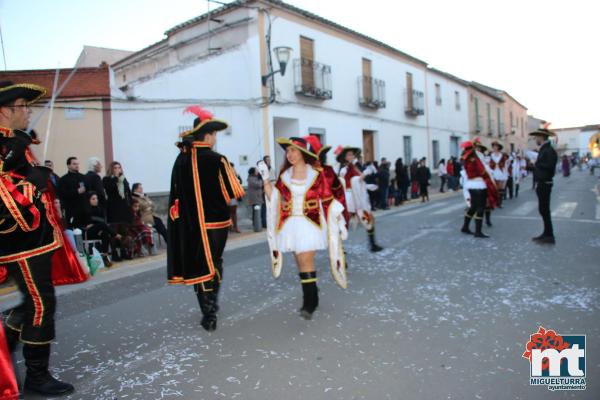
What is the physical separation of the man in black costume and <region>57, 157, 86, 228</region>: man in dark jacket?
4293 mm

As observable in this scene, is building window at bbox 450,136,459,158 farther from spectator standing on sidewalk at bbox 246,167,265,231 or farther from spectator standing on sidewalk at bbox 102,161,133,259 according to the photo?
spectator standing on sidewalk at bbox 102,161,133,259

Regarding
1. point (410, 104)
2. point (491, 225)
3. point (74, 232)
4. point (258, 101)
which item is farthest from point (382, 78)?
point (74, 232)

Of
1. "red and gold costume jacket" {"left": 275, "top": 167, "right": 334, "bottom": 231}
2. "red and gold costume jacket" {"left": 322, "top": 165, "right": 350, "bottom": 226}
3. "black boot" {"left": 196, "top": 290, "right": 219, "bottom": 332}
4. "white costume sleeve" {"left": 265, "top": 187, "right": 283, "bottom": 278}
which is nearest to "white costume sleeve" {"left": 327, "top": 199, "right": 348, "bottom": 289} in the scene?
"red and gold costume jacket" {"left": 275, "top": 167, "right": 334, "bottom": 231}

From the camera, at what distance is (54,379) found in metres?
3.21

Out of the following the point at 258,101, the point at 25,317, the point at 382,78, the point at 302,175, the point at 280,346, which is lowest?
the point at 280,346

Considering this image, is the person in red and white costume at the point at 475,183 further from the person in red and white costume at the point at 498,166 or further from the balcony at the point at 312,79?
the balcony at the point at 312,79

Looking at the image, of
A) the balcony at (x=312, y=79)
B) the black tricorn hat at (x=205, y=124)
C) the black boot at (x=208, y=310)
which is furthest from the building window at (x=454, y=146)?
the black boot at (x=208, y=310)

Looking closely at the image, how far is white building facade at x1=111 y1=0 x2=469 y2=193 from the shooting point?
13.5 metres

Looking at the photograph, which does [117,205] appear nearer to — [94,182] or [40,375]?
[94,182]

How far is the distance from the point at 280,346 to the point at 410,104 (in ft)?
75.5

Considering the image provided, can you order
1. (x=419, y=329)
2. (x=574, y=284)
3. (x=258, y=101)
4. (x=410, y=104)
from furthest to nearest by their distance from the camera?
(x=410, y=104) → (x=258, y=101) → (x=574, y=284) → (x=419, y=329)

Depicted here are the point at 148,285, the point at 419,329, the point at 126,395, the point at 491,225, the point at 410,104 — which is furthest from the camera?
the point at 410,104

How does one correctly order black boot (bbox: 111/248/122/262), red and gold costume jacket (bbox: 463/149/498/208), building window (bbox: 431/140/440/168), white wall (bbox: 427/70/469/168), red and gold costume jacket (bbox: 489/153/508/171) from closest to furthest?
black boot (bbox: 111/248/122/262) → red and gold costume jacket (bbox: 463/149/498/208) → red and gold costume jacket (bbox: 489/153/508/171) → white wall (bbox: 427/70/469/168) → building window (bbox: 431/140/440/168)

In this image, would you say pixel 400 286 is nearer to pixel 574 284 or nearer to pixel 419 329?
pixel 419 329
